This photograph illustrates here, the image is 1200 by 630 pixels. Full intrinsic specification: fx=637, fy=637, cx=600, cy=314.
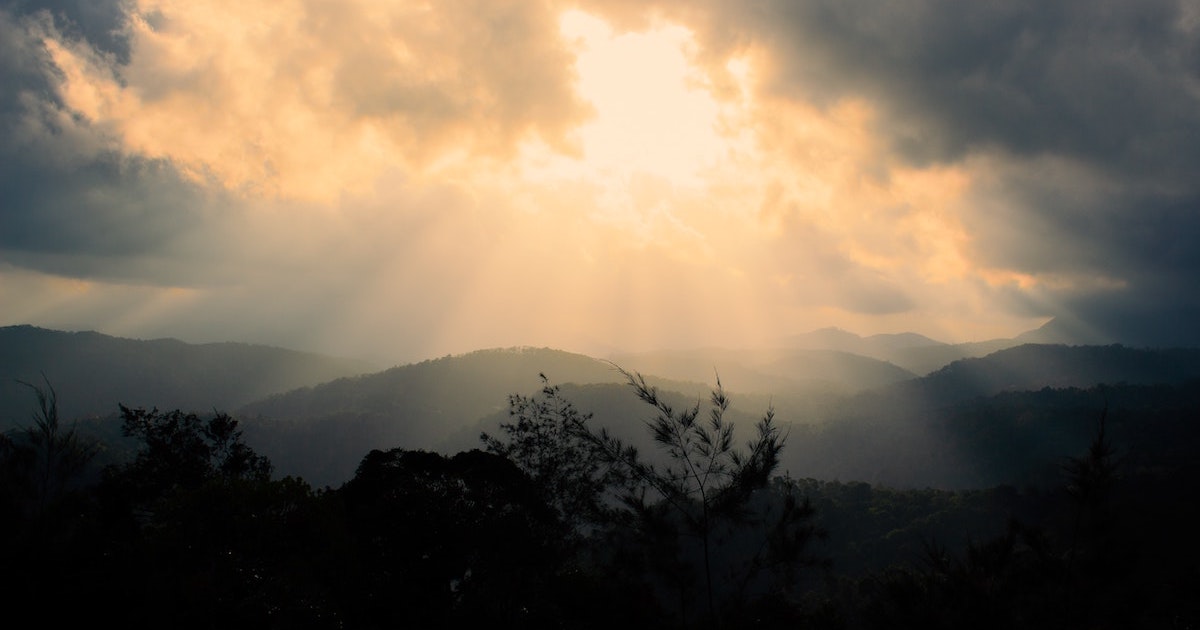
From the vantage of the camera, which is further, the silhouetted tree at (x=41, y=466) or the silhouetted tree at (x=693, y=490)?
the silhouetted tree at (x=41, y=466)

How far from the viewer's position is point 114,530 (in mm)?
25875

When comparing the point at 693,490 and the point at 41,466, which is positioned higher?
the point at 41,466

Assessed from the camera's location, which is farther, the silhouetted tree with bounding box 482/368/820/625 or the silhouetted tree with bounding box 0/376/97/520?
the silhouetted tree with bounding box 0/376/97/520

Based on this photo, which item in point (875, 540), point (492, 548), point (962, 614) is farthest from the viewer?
point (875, 540)

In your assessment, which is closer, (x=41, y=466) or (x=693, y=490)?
(x=693, y=490)

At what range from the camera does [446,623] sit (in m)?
19.6

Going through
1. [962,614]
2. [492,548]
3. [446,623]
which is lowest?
[446,623]

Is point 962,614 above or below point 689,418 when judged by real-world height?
below

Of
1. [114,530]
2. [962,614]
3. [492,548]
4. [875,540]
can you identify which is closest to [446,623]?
[492,548]

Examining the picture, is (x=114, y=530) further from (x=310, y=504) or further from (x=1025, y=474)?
(x=1025, y=474)

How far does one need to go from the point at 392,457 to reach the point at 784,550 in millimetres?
22826

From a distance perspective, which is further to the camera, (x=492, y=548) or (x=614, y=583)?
(x=492, y=548)

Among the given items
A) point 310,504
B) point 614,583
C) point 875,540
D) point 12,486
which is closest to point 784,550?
point 614,583

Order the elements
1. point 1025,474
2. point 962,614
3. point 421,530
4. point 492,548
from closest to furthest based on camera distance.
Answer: point 962,614 → point 492,548 → point 421,530 → point 1025,474
